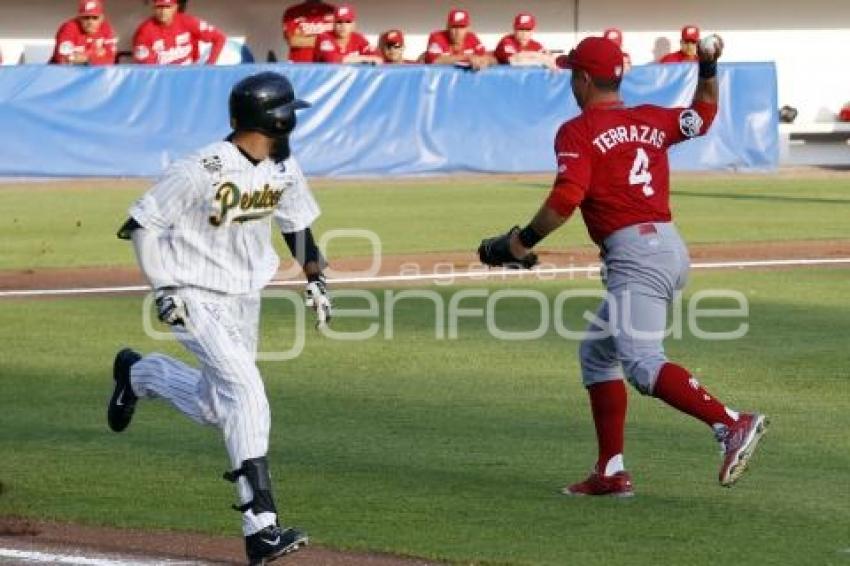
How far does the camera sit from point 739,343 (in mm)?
12211

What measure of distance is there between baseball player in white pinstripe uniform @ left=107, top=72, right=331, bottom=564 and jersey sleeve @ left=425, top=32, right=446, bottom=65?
20061mm

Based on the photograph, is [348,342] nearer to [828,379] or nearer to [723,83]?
[828,379]

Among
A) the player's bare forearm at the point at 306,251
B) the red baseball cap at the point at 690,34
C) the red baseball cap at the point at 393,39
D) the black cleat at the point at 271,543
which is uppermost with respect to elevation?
the red baseball cap at the point at 393,39

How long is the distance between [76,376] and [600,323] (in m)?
4.39

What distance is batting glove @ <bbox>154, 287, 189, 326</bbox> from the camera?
273 inches

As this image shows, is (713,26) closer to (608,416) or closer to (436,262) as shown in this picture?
(436,262)

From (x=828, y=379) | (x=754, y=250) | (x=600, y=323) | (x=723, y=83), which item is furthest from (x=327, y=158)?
(x=600, y=323)

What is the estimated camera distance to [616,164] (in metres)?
7.64

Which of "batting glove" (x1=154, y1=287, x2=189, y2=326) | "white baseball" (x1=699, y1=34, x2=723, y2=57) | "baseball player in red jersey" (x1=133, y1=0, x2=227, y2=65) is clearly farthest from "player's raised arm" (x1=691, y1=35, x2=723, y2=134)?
"baseball player in red jersey" (x1=133, y1=0, x2=227, y2=65)

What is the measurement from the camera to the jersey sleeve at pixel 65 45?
25422 millimetres

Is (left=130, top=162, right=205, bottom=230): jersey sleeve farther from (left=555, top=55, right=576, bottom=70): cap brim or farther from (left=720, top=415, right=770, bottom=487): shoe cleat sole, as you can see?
(left=720, top=415, right=770, bottom=487): shoe cleat sole

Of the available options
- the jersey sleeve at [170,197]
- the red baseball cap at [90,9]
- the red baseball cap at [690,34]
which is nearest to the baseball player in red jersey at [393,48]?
the red baseball cap at [90,9]

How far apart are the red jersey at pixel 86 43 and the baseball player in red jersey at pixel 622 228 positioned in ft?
61.6

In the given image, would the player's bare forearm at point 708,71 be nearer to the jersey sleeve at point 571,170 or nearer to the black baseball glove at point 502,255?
the jersey sleeve at point 571,170
